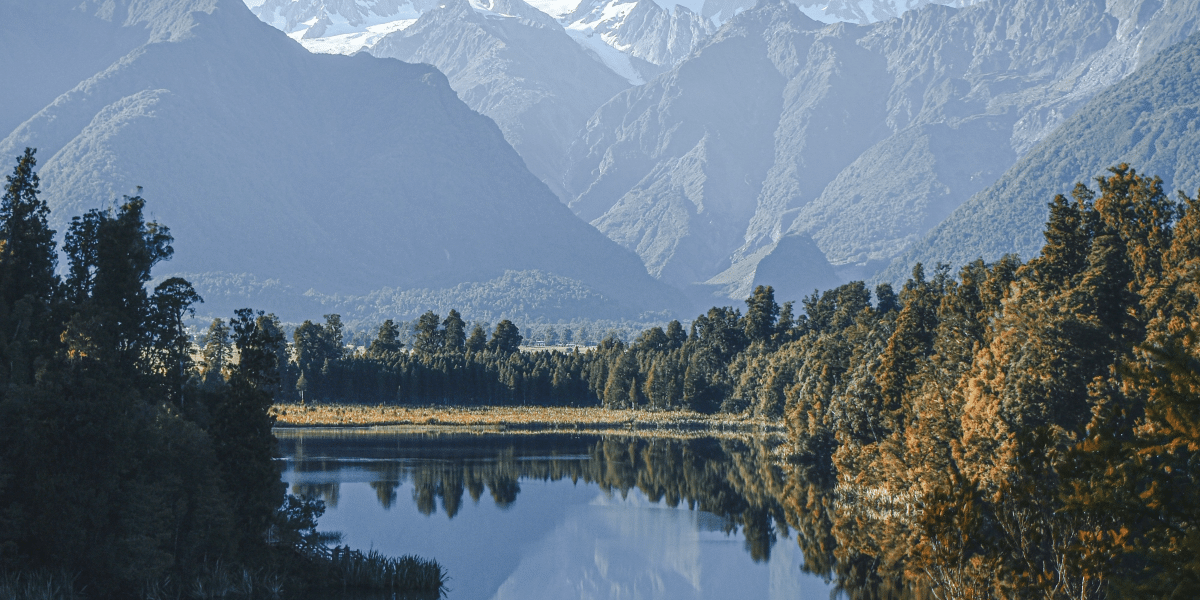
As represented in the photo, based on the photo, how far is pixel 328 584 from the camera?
4772 centimetres

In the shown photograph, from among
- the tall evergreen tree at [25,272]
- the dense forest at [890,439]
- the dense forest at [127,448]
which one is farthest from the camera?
the tall evergreen tree at [25,272]

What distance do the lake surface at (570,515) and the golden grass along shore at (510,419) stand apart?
26723 millimetres

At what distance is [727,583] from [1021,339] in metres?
19.9

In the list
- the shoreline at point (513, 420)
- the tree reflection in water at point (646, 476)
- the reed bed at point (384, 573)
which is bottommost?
the reed bed at point (384, 573)

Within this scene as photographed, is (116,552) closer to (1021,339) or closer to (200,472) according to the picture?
(200,472)

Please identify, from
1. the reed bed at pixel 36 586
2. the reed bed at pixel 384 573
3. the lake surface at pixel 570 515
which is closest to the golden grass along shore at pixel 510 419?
the lake surface at pixel 570 515

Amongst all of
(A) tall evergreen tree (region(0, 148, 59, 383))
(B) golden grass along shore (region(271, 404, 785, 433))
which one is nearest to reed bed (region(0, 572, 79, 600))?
(A) tall evergreen tree (region(0, 148, 59, 383))

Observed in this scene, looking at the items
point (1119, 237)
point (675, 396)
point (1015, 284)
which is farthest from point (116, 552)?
point (675, 396)

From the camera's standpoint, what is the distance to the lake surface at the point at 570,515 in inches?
2304

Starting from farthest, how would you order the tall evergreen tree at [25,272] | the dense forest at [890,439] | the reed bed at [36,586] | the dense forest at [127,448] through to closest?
the tall evergreen tree at [25,272] → the dense forest at [127,448] → the reed bed at [36,586] → the dense forest at [890,439]

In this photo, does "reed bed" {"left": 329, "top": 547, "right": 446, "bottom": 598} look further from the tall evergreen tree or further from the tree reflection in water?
the tree reflection in water

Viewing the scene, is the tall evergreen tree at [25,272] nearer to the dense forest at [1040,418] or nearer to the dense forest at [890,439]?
the dense forest at [890,439]

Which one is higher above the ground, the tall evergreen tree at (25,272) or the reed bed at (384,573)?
the tall evergreen tree at (25,272)

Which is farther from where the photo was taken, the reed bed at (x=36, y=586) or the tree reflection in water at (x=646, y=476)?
the tree reflection in water at (x=646, y=476)
